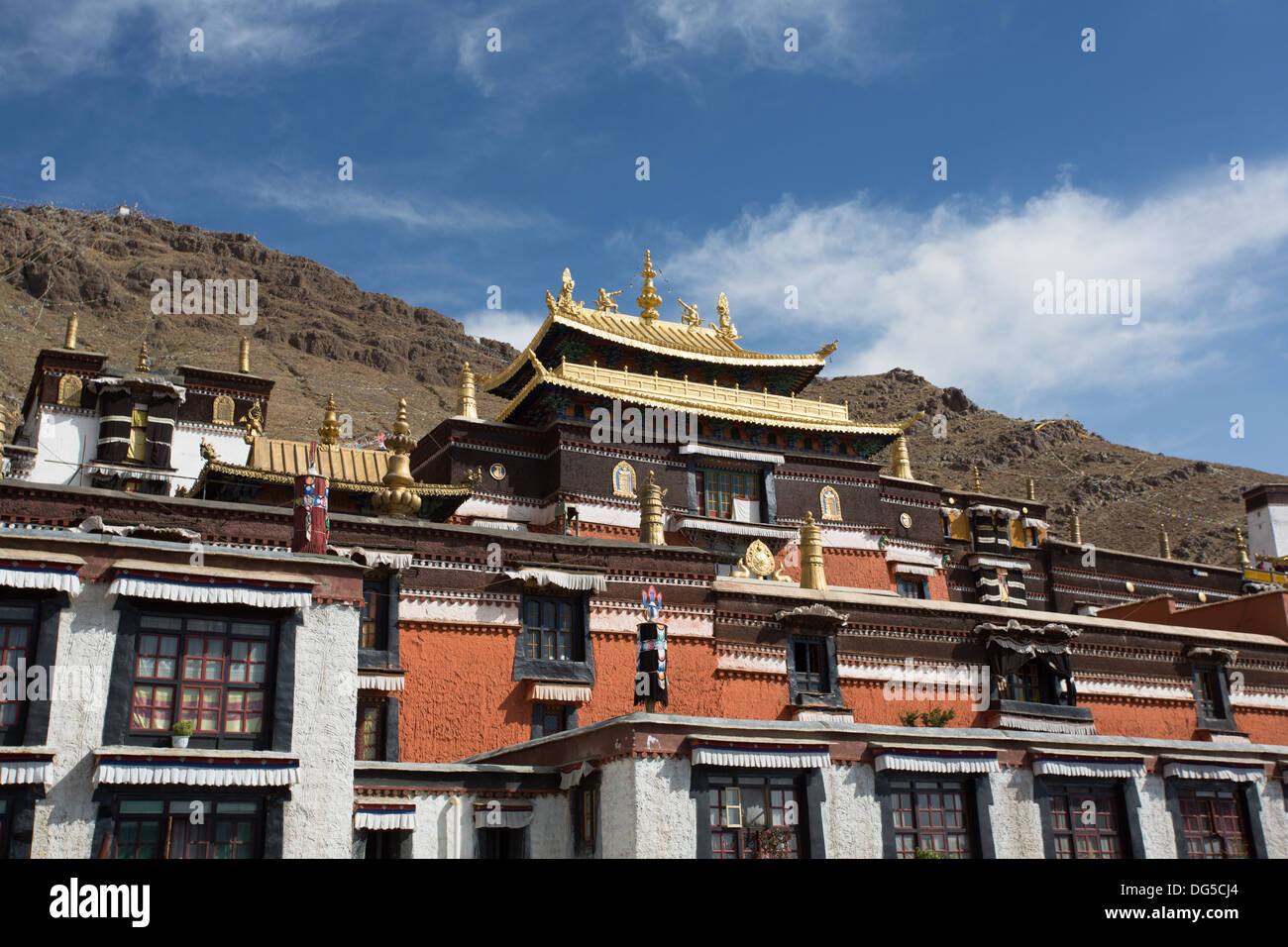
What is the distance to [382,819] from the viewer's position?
2141 centimetres

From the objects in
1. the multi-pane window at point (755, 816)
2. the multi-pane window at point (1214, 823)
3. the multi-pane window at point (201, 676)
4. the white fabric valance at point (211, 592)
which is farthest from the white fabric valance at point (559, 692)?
the multi-pane window at point (1214, 823)

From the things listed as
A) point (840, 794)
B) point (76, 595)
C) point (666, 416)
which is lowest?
point (840, 794)

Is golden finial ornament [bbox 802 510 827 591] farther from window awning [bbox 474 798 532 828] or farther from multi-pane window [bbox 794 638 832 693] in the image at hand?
window awning [bbox 474 798 532 828]

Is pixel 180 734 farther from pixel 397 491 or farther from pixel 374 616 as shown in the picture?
pixel 397 491

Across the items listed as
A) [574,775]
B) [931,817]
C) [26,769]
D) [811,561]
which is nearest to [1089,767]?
[931,817]

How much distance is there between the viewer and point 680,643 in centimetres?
3006

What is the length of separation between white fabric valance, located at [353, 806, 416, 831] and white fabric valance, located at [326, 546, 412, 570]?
6464mm

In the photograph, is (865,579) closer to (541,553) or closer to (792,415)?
(792,415)

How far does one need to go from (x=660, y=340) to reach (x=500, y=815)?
1027 inches

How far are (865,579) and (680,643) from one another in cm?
1506

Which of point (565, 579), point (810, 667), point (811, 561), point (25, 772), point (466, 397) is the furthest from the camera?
point (466, 397)

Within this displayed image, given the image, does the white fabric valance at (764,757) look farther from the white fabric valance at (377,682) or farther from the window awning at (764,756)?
the white fabric valance at (377,682)

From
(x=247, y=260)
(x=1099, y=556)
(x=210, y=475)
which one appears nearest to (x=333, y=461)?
(x=210, y=475)
